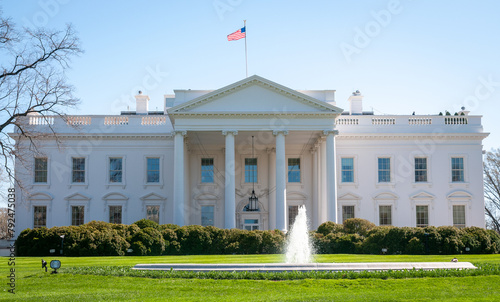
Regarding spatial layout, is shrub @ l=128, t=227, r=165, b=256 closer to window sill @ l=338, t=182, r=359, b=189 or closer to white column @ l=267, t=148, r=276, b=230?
white column @ l=267, t=148, r=276, b=230

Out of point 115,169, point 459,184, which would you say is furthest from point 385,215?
point 115,169

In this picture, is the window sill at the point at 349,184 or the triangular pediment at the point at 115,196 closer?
the triangular pediment at the point at 115,196

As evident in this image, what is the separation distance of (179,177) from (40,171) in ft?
40.9

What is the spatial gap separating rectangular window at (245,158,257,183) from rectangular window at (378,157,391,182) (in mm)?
9705

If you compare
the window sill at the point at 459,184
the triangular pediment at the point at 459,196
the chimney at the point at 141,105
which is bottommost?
the triangular pediment at the point at 459,196

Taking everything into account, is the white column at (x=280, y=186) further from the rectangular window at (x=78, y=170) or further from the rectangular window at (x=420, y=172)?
the rectangular window at (x=78, y=170)

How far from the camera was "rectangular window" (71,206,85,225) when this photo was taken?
42.7 metres

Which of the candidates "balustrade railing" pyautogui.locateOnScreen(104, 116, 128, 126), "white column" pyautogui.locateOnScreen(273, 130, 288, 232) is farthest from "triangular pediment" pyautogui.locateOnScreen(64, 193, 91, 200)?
"white column" pyautogui.locateOnScreen(273, 130, 288, 232)

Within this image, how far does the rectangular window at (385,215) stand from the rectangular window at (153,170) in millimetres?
17388

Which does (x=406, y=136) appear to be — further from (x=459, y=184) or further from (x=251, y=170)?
(x=251, y=170)

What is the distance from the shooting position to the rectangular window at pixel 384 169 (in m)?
43.5

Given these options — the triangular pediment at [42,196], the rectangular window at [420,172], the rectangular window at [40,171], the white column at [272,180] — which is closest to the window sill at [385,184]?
the rectangular window at [420,172]

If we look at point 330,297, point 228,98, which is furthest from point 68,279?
Answer: point 228,98

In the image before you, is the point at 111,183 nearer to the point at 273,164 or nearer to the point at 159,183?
the point at 159,183
